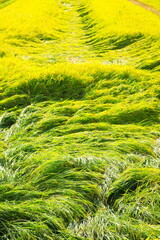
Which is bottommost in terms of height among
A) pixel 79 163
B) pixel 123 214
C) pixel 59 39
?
pixel 123 214

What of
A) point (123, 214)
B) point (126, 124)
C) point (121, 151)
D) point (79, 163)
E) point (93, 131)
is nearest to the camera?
point (123, 214)

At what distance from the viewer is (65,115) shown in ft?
7.77

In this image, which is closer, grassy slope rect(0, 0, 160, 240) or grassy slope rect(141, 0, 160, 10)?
grassy slope rect(0, 0, 160, 240)

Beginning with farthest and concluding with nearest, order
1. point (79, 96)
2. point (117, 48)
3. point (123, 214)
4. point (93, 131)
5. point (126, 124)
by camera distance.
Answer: point (117, 48), point (79, 96), point (126, 124), point (93, 131), point (123, 214)

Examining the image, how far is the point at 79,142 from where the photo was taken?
1978 millimetres

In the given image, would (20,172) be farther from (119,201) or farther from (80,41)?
(80,41)

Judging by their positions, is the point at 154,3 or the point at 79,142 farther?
the point at 154,3

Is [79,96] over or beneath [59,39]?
beneath

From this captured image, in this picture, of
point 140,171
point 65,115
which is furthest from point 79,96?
point 140,171

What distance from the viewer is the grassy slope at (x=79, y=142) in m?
1.37

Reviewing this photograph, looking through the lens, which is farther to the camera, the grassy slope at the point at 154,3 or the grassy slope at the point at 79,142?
the grassy slope at the point at 154,3

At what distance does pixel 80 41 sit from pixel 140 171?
12.0ft

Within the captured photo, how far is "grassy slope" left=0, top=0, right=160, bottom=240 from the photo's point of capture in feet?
4.51

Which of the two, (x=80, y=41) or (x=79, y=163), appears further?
(x=80, y=41)
